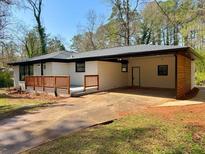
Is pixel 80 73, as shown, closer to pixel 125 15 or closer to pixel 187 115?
pixel 187 115

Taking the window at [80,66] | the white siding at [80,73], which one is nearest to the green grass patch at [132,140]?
the white siding at [80,73]

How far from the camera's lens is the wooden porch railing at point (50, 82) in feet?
47.2

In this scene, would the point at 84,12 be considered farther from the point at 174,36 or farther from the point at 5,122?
the point at 5,122

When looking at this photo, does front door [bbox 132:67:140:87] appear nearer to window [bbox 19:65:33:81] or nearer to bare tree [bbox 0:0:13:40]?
window [bbox 19:65:33:81]

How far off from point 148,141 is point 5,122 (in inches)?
218

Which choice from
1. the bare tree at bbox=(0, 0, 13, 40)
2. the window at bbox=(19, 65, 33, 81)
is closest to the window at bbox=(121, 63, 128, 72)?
the window at bbox=(19, 65, 33, 81)

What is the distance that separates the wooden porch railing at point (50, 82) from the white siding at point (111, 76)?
3404 mm

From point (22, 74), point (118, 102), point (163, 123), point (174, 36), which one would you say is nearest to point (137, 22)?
point (174, 36)

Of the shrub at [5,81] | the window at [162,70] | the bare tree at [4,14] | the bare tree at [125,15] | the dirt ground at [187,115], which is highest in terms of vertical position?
the bare tree at [125,15]

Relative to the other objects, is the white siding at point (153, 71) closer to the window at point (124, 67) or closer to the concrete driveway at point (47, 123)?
the window at point (124, 67)

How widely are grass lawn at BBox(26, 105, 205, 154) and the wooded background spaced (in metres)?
18.6

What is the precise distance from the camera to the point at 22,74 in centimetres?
2250

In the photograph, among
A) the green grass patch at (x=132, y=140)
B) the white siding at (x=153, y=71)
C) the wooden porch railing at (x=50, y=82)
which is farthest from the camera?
the white siding at (x=153, y=71)

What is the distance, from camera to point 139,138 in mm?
5750
